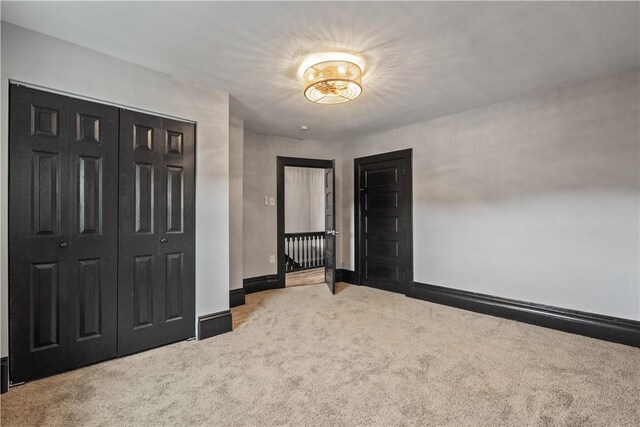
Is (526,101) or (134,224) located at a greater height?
(526,101)

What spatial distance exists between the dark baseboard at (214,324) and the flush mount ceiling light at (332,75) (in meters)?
2.20

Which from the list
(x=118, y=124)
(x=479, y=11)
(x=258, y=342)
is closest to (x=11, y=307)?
(x=118, y=124)

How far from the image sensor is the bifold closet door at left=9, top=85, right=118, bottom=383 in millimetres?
1961

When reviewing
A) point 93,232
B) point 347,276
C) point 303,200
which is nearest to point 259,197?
point 347,276

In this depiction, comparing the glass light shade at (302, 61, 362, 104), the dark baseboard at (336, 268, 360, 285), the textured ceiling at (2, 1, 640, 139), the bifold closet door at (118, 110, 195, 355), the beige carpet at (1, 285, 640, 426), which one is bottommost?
the beige carpet at (1, 285, 640, 426)

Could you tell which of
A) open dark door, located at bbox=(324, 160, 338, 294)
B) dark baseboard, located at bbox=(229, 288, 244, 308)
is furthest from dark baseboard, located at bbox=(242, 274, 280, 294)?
open dark door, located at bbox=(324, 160, 338, 294)

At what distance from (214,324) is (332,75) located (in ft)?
7.89

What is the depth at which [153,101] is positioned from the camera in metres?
2.53

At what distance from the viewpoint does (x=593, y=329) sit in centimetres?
274

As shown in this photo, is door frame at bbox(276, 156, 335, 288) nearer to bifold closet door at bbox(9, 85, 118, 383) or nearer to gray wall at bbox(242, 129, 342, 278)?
gray wall at bbox(242, 129, 342, 278)

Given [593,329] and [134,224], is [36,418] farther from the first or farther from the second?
[593,329]

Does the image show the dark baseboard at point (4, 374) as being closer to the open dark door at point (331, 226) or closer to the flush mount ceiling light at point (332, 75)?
the flush mount ceiling light at point (332, 75)

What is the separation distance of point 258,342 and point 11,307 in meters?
1.69

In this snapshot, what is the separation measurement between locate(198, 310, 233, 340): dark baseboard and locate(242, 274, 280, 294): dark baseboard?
53.1 inches
